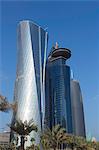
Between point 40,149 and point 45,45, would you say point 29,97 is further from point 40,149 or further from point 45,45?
point 40,149

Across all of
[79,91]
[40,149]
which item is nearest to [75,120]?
[79,91]

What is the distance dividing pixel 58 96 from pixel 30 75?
25.5 meters

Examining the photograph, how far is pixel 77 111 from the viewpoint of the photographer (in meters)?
133

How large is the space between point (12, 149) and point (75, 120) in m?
81.7

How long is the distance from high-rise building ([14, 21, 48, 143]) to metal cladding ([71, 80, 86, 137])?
113 ft

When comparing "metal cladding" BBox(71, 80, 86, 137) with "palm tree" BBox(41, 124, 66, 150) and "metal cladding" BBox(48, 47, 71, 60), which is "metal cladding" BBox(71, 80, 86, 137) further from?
"palm tree" BBox(41, 124, 66, 150)

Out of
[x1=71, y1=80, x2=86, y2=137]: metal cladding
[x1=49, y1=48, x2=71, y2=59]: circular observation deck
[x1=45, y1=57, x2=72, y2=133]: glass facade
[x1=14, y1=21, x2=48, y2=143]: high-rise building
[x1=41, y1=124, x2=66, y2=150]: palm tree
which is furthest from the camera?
[x1=71, y1=80, x2=86, y2=137]: metal cladding

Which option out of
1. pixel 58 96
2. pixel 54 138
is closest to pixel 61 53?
pixel 58 96

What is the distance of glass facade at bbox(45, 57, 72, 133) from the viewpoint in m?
117

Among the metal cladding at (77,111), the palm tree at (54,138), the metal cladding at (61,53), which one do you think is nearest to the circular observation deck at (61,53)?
the metal cladding at (61,53)

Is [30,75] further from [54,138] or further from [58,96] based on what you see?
[54,138]

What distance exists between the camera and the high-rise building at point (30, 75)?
3755 inches

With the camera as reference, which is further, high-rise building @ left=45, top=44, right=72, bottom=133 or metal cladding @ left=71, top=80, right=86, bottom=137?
metal cladding @ left=71, top=80, right=86, bottom=137

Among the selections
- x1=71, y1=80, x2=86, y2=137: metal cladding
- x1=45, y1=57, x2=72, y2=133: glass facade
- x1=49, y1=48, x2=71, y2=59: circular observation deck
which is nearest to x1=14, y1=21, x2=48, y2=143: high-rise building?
x1=45, y1=57, x2=72, y2=133: glass facade
